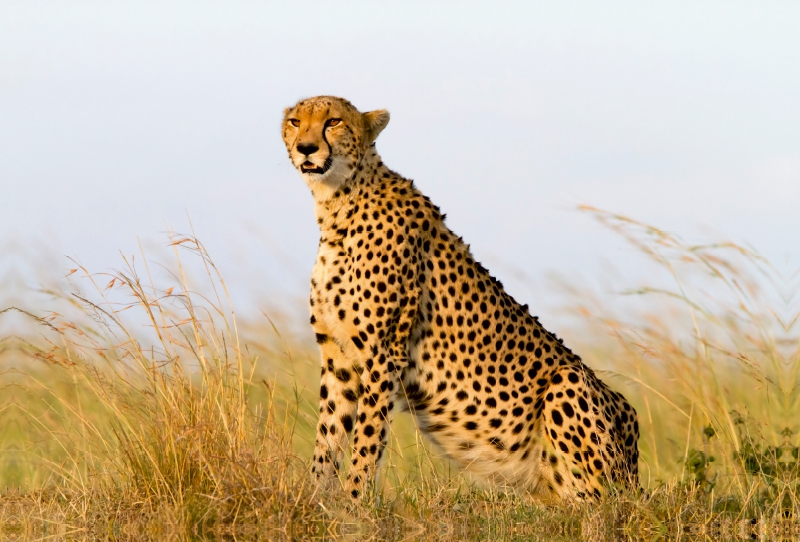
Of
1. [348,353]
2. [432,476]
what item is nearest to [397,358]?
[348,353]

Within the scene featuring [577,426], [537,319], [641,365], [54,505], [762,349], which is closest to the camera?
[54,505]

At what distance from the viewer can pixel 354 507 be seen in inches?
141

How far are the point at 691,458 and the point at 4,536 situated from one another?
3.21 metres

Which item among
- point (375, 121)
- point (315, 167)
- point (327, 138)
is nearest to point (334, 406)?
point (315, 167)

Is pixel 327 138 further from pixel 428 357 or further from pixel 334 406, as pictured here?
pixel 334 406

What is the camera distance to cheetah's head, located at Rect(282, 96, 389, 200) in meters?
4.25

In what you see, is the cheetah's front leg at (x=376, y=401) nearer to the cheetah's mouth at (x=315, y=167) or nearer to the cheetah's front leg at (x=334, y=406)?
the cheetah's front leg at (x=334, y=406)

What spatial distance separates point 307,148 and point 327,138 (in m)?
0.15

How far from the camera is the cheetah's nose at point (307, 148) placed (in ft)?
13.8

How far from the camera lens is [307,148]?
422 centimetres

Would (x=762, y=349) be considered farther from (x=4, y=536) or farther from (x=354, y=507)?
(x=4, y=536)

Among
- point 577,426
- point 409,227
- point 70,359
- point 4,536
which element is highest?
point 409,227

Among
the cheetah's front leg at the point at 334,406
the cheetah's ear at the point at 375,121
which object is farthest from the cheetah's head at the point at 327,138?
the cheetah's front leg at the point at 334,406

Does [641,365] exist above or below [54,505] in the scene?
above
